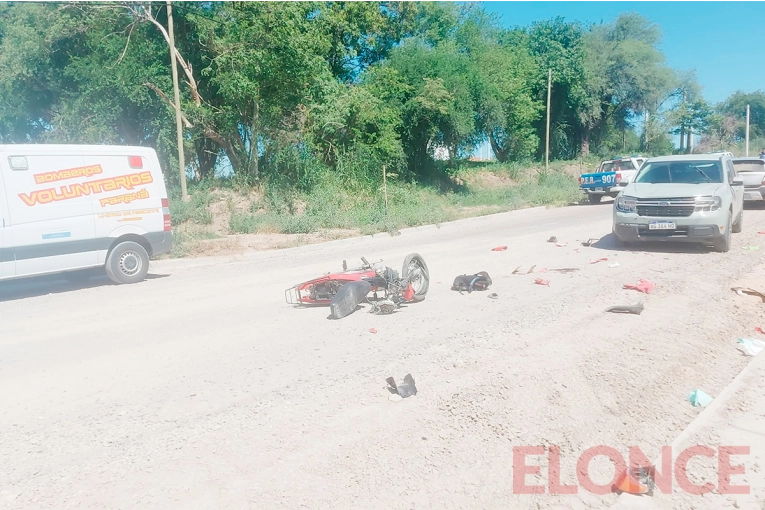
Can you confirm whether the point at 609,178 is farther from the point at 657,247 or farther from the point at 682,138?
the point at 682,138

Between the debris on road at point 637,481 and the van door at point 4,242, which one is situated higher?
the van door at point 4,242

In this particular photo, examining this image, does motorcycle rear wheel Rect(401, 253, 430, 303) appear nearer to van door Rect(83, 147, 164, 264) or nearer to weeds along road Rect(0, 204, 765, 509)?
weeds along road Rect(0, 204, 765, 509)

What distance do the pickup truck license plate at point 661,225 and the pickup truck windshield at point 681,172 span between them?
4.65ft

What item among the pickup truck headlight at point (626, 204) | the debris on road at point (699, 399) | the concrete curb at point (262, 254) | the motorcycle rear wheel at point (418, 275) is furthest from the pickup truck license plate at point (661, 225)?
the concrete curb at point (262, 254)

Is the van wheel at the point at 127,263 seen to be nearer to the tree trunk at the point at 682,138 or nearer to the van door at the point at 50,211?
the van door at the point at 50,211

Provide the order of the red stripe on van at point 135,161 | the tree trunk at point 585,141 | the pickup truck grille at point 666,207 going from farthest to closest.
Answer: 1. the tree trunk at point 585,141
2. the red stripe on van at point 135,161
3. the pickup truck grille at point 666,207

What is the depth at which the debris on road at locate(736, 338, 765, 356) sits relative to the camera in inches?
258

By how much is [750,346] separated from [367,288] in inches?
168

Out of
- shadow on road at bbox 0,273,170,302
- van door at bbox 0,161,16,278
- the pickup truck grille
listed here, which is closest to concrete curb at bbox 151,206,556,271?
shadow on road at bbox 0,273,170,302

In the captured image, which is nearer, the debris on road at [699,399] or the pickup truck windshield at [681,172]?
the debris on road at [699,399]

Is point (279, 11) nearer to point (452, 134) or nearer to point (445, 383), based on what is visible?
point (452, 134)

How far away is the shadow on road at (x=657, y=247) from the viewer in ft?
39.7

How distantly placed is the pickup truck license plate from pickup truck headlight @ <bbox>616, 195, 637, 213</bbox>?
429mm

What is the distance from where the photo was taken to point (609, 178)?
25.7 metres
